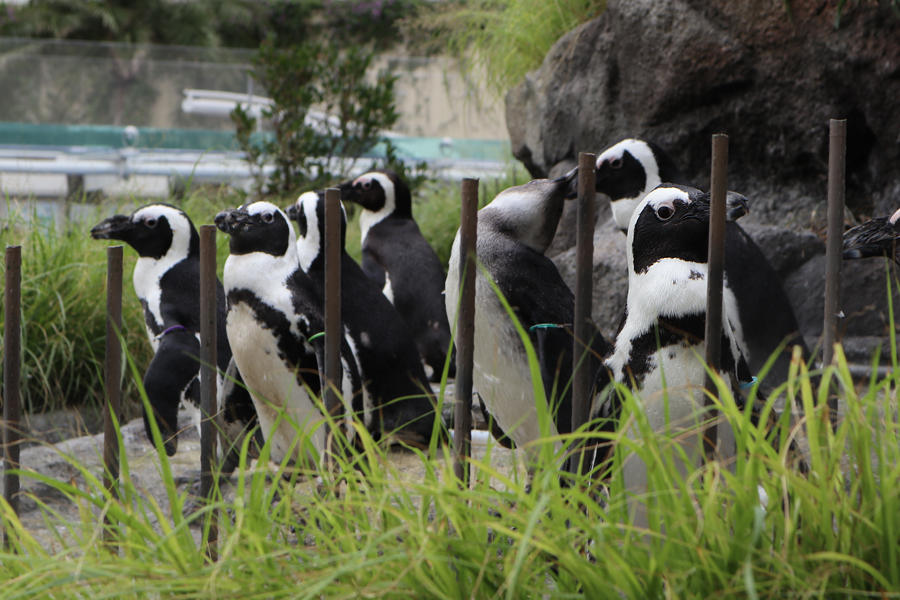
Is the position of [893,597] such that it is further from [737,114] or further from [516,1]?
[516,1]

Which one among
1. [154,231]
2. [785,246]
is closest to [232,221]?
[154,231]

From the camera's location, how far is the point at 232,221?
251 cm

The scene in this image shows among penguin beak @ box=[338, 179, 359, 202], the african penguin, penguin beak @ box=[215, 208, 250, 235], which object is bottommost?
the african penguin

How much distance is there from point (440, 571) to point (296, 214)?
2.49 metres

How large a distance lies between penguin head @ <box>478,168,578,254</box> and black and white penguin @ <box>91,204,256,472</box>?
100 cm

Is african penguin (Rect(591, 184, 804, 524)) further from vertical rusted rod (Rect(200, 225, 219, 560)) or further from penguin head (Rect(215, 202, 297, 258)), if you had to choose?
penguin head (Rect(215, 202, 297, 258))

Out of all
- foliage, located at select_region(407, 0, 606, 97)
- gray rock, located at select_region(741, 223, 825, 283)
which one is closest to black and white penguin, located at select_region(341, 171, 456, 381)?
gray rock, located at select_region(741, 223, 825, 283)

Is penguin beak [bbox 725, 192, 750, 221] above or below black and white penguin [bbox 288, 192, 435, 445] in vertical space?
above

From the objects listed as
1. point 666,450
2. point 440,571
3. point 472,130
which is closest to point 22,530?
point 440,571

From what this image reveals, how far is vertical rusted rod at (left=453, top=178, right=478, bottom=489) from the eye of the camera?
1539 millimetres

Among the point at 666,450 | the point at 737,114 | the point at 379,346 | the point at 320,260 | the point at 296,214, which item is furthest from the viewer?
the point at 737,114

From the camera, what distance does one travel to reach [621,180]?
323 centimetres

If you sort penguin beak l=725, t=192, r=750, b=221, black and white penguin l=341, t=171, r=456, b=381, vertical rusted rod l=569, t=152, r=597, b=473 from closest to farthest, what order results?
vertical rusted rod l=569, t=152, r=597, b=473 → penguin beak l=725, t=192, r=750, b=221 → black and white penguin l=341, t=171, r=456, b=381

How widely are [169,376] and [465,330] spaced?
5.08 feet
